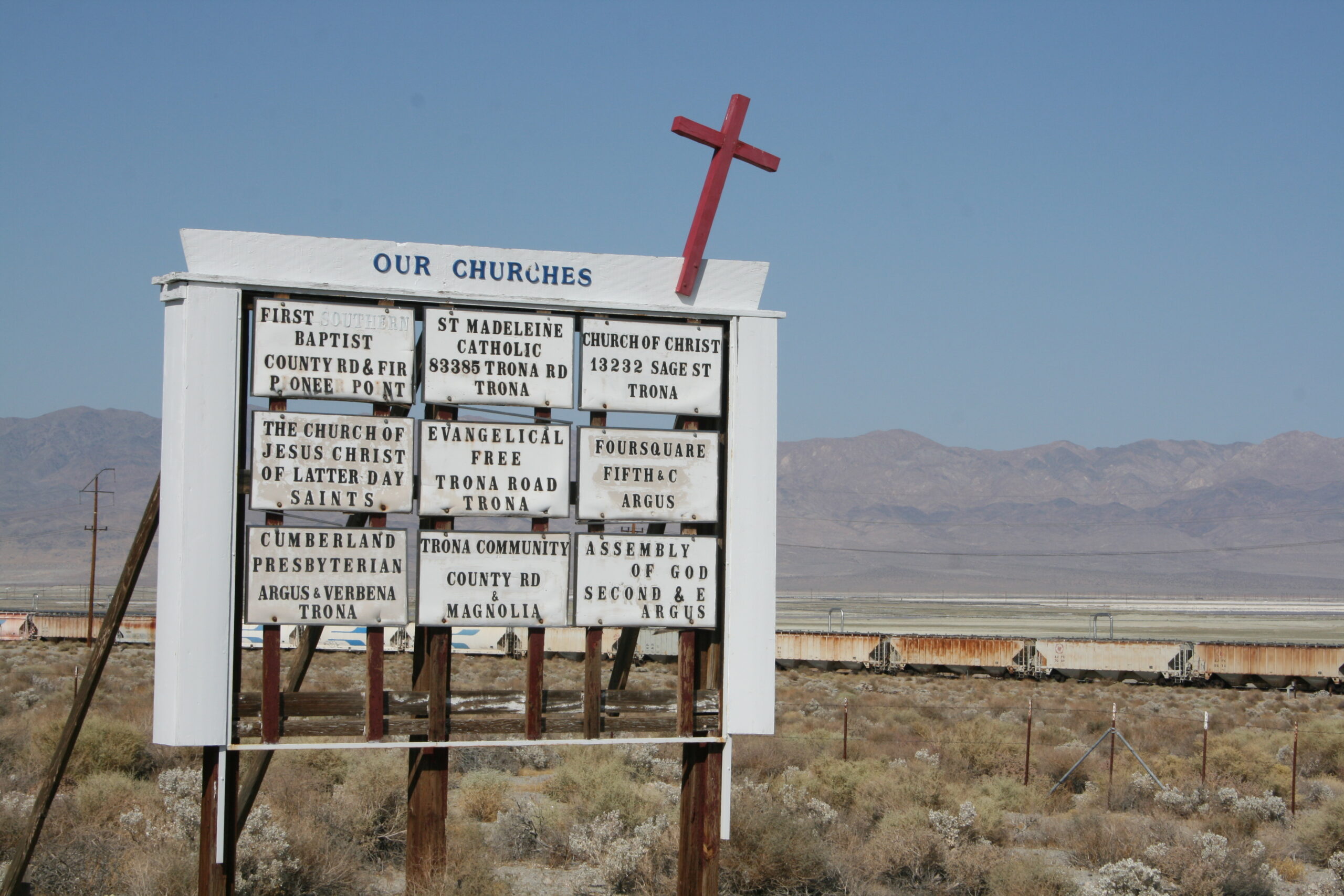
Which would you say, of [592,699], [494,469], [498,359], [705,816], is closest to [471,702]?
[592,699]

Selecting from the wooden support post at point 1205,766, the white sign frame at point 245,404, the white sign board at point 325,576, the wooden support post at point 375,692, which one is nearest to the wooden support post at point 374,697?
the wooden support post at point 375,692

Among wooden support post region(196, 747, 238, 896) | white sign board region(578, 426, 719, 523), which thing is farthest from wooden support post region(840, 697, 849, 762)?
wooden support post region(196, 747, 238, 896)

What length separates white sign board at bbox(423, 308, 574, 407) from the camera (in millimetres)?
8586

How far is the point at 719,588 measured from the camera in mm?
9180

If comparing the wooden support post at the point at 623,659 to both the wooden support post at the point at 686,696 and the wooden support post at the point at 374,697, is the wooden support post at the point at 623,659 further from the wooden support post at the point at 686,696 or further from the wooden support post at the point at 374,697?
the wooden support post at the point at 374,697

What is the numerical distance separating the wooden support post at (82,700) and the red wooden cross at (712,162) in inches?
167

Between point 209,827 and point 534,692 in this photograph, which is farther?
point 534,692

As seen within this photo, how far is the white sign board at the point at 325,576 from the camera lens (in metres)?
8.26

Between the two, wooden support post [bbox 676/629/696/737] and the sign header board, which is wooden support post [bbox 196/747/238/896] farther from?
the sign header board

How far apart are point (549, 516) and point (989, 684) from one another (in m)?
37.7

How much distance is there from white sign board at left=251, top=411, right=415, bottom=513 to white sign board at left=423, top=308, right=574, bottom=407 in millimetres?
452

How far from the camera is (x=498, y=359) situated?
8.70m

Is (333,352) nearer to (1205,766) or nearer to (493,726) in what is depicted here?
(493,726)

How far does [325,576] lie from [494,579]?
118cm
